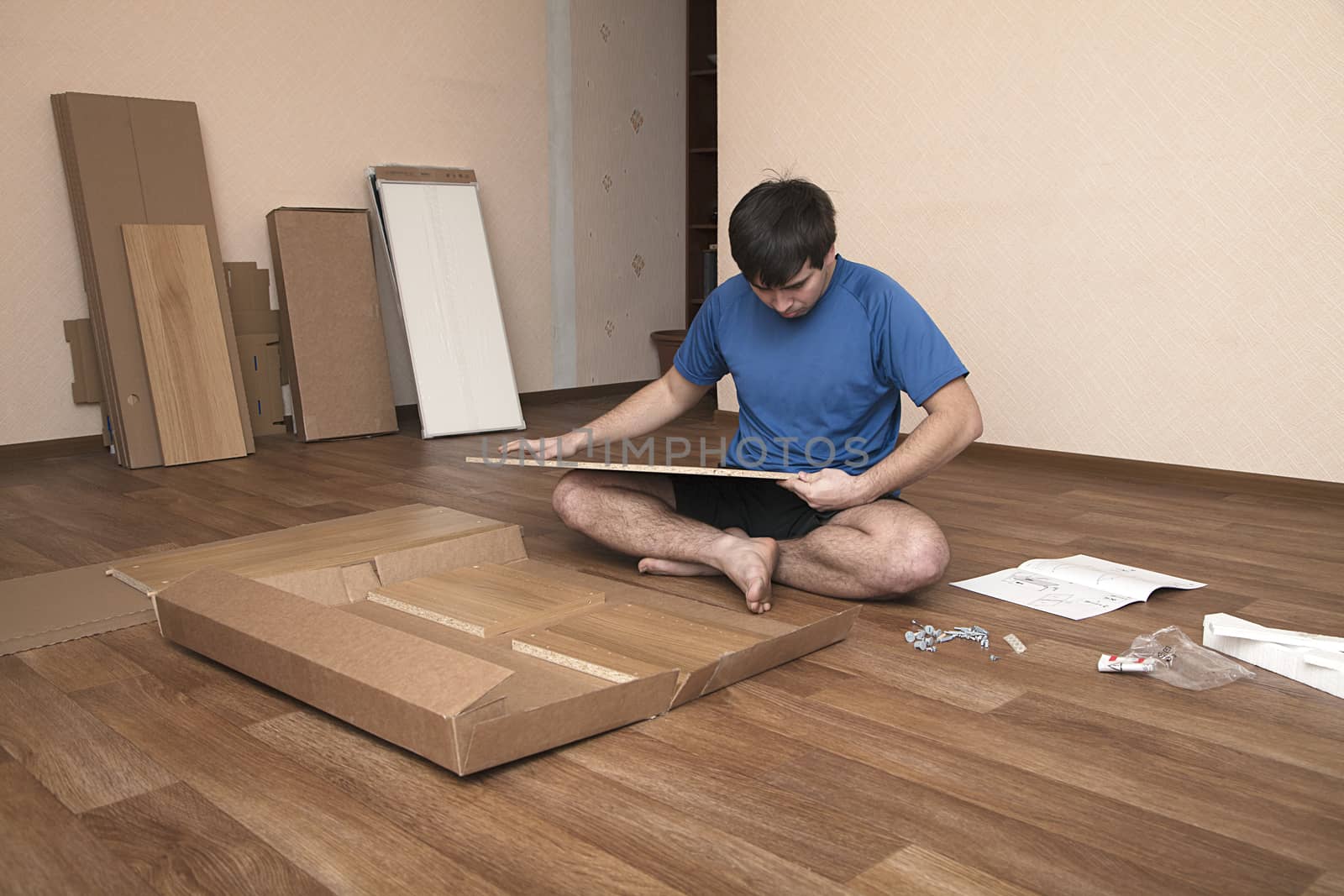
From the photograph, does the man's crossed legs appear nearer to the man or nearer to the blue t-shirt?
the man

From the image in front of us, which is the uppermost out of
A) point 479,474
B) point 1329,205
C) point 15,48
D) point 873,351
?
point 15,48

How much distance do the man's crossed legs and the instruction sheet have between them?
0.77 feet

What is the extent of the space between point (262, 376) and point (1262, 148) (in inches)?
144

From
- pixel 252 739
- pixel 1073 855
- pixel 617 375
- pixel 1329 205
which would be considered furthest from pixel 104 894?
pixel 617 375

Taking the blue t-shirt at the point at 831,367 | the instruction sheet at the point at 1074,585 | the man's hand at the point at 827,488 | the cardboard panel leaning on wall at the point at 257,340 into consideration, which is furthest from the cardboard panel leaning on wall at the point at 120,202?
the instruction sheet at the point at 1074,585

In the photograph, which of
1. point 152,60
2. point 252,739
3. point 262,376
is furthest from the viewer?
point 262,376

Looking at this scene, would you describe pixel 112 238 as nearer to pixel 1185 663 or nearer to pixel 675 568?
pixel 675 568

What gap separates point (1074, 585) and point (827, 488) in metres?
0.65

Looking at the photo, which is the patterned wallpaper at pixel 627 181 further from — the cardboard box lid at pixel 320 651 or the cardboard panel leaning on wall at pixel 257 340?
the cardboard box lid at pixel 320 651

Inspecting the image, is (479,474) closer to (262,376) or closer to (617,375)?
(262,376)

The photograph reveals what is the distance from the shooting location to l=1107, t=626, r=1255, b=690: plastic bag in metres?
1.65

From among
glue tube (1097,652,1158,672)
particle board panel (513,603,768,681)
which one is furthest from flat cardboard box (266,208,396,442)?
glue tube (1097,652,1158,672)

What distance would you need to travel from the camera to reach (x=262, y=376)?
4242 mm

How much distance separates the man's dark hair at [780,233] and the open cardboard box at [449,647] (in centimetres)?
62
